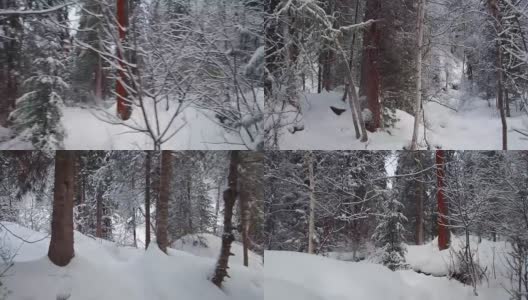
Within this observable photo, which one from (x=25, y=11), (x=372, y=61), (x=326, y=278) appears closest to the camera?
(x=25, y=11)

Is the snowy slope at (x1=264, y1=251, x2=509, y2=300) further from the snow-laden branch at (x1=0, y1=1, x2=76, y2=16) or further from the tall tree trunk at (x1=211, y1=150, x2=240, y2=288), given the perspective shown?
the snow-laden branch at (x1=0, y1=1, x2=76, y2=16)

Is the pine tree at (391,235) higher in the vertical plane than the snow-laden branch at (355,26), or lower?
lower

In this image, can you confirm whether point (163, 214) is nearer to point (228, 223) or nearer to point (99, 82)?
point (228, 223)

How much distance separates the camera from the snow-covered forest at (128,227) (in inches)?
107

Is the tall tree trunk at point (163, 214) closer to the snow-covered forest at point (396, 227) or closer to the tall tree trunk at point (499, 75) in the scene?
the snow-covered forest at point (396, 227)

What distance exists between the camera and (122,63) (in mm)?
2549

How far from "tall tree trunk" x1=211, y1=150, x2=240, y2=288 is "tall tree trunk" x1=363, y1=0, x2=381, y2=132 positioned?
82 cm

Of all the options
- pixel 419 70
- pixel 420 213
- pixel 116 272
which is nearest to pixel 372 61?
pixel 419 70

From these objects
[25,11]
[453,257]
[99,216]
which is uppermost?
[25,11]

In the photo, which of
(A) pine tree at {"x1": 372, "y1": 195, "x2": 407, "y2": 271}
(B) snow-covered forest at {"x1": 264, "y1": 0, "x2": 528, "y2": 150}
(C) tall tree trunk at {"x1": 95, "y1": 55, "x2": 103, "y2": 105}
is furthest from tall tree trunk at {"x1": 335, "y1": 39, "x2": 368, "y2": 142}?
(C) tall tree trunk at {"x1": 95, "y1": 55, "x2": 103, "y2": 105}

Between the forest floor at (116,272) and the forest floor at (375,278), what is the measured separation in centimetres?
22

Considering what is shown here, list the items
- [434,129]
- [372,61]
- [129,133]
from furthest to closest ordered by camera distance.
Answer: [434,129]
[372,61]
[129,133]

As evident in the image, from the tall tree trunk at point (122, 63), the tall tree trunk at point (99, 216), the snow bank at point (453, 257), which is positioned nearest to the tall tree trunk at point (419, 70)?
the snow bank at point (453, 257)

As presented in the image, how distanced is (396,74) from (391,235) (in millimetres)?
985
